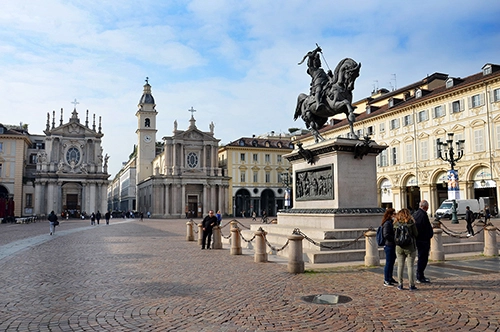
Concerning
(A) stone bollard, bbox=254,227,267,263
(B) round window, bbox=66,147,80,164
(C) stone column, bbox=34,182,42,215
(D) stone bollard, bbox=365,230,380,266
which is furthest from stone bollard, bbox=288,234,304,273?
(B) round window, bbox=66,147,80,164

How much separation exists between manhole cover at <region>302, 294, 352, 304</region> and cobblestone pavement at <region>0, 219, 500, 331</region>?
15 centimetres

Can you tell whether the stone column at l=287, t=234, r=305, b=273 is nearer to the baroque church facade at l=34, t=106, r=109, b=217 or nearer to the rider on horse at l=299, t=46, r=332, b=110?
the rider on horse at l=299, t=46, r=332, b=110

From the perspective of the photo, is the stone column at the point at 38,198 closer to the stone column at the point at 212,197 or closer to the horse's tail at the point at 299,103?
the stone column at the point at 212,197

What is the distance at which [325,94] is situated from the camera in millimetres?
17062

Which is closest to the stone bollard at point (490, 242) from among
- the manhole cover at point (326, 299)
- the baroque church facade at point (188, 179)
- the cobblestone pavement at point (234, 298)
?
the cobblestone pavement at point (234, 298)

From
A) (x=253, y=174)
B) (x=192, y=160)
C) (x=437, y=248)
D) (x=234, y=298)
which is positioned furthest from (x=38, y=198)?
(x=234, y=298)

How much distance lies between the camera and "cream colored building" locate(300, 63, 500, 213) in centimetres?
4081

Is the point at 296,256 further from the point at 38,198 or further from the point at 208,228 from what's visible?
the point at 38,198

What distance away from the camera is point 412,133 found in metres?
50.0

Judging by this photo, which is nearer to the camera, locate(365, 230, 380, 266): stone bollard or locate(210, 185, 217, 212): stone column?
locate(365, 230, 380, 266): stone bollard

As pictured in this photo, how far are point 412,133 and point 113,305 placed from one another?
47.3 meters

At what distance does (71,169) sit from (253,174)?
32.4 m

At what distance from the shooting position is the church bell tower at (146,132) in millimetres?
94125

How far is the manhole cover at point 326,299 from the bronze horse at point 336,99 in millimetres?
8517
